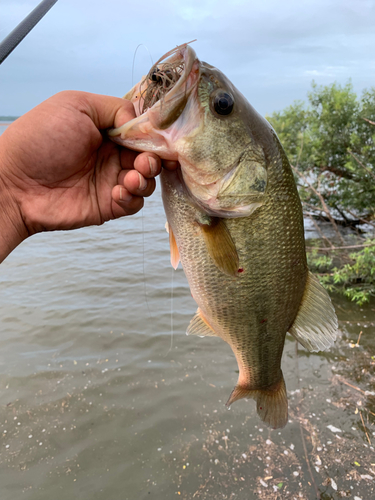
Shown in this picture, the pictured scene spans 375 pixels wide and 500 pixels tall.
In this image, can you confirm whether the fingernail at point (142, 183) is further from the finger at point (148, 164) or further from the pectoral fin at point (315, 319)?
the pectoral fin at point (315, 319)

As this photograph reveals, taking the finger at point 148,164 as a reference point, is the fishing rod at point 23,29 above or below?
above

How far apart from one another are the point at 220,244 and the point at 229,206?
21 centimetres

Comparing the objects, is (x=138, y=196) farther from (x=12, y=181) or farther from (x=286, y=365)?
(x=286, y=365)

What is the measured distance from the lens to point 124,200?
188 cm

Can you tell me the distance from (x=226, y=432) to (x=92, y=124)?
11.9ft

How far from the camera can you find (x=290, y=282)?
188 centimetres

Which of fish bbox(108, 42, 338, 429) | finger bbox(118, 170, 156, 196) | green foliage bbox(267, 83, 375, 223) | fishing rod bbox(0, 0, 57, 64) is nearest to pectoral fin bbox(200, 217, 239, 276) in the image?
fish bbox(108, 42, 338, 429)

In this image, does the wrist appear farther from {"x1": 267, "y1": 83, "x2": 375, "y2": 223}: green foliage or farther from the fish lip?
{"x1": 267, "y1": 83, "x2": 375, "y2": 223}: green foliage

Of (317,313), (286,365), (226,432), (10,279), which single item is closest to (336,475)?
(226,432)

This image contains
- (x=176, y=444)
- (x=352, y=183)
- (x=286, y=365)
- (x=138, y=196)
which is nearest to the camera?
(x=138, y=196)

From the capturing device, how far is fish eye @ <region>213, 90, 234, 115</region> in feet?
5.04

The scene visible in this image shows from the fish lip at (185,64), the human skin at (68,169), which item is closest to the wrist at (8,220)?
the human skin at (68,169)

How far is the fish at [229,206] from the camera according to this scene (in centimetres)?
152

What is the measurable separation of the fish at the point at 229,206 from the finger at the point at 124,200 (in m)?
0.22
